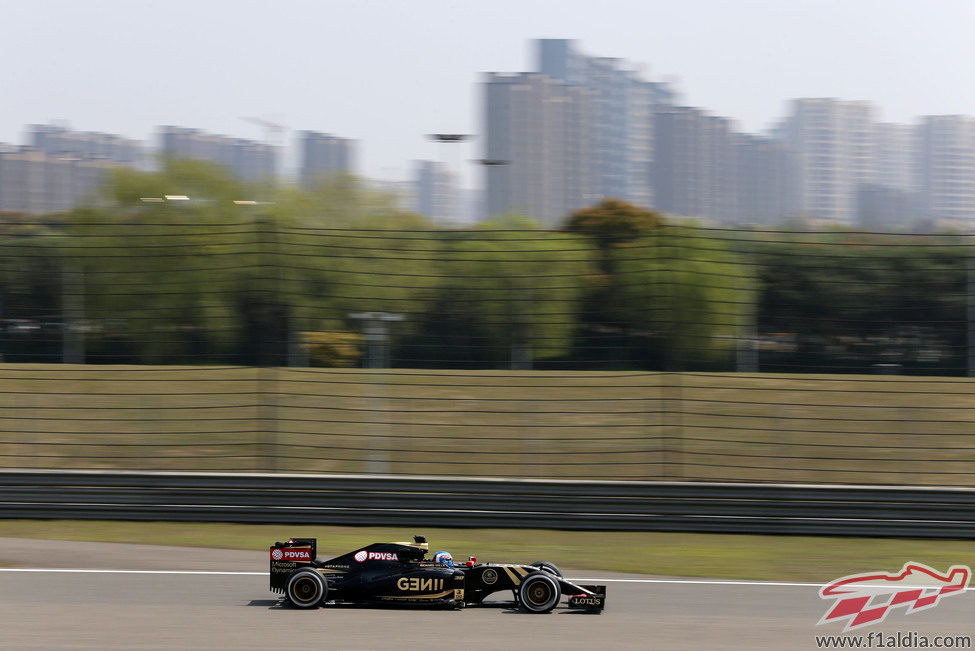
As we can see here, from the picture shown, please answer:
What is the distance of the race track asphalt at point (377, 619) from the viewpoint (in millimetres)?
5816

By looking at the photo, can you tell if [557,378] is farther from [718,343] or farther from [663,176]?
[663,176]

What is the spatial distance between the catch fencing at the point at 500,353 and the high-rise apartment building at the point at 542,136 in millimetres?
57847

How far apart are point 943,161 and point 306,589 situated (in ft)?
288

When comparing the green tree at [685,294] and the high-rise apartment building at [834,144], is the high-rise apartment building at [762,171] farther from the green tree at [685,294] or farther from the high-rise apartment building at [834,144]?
the green tree at [685,294]

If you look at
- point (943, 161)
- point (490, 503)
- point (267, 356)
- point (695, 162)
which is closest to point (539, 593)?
point (490, 503)

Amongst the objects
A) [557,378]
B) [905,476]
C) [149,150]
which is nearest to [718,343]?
[557,378]

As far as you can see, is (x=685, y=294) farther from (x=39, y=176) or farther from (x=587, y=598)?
(x=39, y=176)

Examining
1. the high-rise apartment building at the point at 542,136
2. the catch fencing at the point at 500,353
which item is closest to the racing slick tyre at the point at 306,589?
the catch fencing at the point at 500,353

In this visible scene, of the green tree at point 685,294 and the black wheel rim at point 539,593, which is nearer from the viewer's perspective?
the black wheel rim at point 539,593

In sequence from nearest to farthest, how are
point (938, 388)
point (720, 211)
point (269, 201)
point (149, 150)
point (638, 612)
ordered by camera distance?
point (638, 612) < point (938, 388) < point (149, 150) < point (269, 201) < point (720, 211)

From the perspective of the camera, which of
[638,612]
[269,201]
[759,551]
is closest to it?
[638,612]

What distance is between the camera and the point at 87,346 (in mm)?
11344

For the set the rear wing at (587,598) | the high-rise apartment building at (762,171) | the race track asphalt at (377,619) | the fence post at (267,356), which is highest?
the high-rise apartment building at (762,171)

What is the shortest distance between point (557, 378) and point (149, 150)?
81.9 ft
